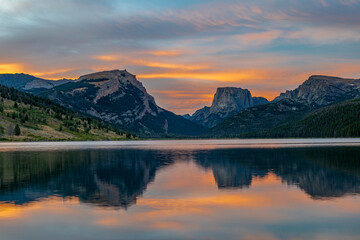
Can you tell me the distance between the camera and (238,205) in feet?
113

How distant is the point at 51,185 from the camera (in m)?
46.8

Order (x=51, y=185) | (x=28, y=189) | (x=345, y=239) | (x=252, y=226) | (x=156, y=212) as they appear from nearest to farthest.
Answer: (x=345, y=239), (x=252, y=226), (x=156, y=212), (x=28, y=189), (x=51, y=185)

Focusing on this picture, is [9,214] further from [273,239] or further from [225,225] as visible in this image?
[273,239]

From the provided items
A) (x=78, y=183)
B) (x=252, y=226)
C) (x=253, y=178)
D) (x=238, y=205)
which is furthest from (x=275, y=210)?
(x=78, y=183)

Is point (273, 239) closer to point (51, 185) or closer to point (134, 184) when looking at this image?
point (134, 184)

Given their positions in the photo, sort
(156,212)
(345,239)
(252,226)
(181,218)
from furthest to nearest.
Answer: (156,212) → (181,218) → (252,226) → (345,239)

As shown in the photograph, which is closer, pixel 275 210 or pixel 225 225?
pixel 225 225

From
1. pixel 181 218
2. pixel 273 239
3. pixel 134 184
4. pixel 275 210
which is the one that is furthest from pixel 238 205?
pixel 134 184

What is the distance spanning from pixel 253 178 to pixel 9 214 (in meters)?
34.8

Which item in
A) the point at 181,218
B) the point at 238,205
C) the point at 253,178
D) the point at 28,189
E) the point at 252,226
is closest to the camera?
the point at 252,226

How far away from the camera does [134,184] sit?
49062 mm

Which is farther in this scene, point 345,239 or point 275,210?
point 275,210

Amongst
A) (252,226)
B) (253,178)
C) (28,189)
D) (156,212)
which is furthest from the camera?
(253,178)

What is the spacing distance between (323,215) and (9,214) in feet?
85.5
